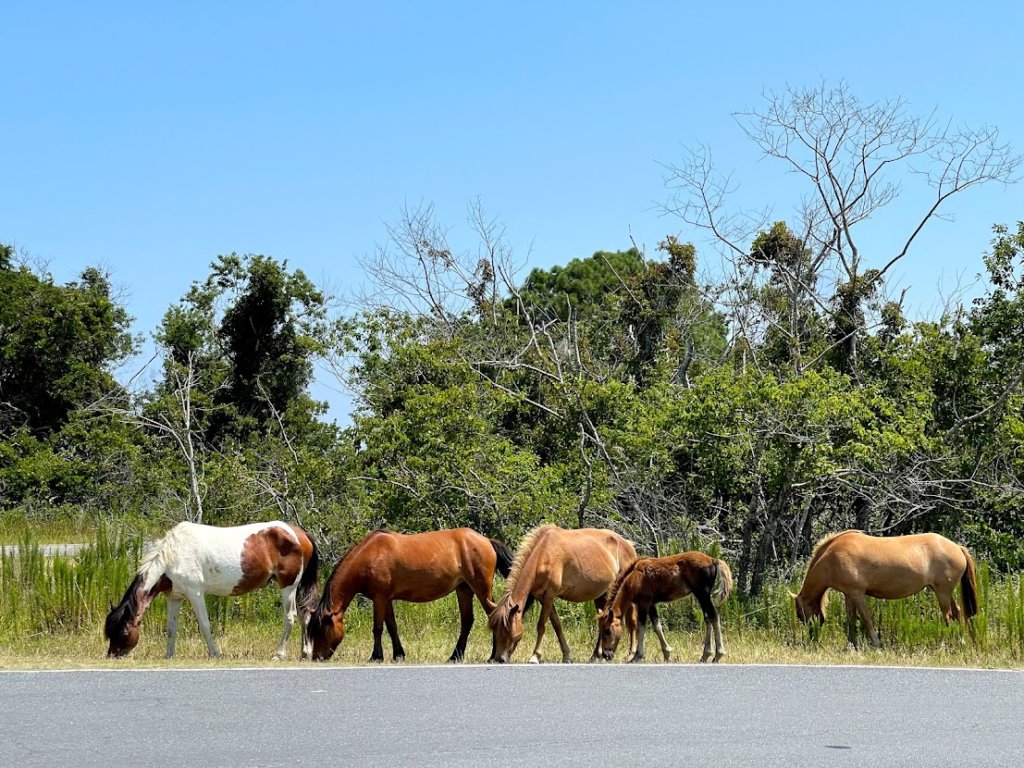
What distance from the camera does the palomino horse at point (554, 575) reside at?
1295 cm

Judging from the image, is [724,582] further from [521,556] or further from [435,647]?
[435,647]

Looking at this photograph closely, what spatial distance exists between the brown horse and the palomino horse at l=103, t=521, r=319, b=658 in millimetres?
3463

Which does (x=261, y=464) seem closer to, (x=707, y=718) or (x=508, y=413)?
(x=508, y=413)

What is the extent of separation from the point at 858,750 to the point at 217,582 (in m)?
8.56

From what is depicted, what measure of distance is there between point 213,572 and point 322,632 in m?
1.56

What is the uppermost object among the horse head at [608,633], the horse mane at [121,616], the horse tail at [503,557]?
the horse tail at [503,557]

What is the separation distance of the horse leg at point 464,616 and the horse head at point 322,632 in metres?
1.36

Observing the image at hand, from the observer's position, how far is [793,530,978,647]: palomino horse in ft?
48.8

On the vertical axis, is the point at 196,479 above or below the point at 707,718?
above

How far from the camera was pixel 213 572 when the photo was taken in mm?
14242

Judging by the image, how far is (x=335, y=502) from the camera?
21.0 m

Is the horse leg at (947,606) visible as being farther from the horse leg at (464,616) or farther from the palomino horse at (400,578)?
the horse leg at (464,616)

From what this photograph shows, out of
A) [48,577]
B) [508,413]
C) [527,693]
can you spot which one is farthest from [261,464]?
[527,693]

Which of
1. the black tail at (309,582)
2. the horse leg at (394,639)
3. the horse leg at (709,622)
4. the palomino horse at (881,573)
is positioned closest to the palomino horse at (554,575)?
the horse leg at (709,622)
